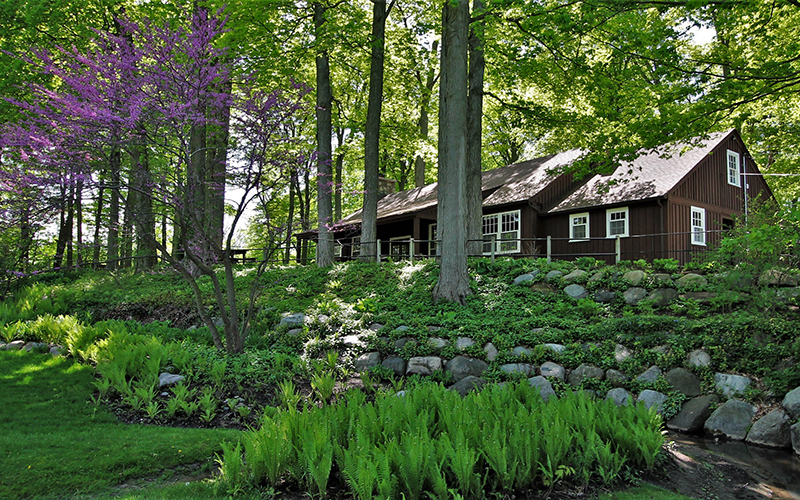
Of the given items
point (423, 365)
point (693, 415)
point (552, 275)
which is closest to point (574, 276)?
point (552, 275)

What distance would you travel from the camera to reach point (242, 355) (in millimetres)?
7984

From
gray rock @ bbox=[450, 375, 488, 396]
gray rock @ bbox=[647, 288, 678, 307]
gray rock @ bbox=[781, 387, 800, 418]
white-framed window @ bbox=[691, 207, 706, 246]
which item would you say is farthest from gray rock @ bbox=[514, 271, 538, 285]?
white-framed window @ bbox=[691, 207, 706, 246]

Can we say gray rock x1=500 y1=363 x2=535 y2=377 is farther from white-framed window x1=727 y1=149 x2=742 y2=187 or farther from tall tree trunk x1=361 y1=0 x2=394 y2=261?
white-framed window x1=727 y1=149 x2=742 y2=187

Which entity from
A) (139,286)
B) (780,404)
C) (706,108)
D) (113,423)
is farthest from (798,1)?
(139,286)

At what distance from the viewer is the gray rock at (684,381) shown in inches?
299

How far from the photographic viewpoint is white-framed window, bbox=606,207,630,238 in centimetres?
1728

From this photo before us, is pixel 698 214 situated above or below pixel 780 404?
above

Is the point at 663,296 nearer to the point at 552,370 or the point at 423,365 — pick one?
the point at 552,370

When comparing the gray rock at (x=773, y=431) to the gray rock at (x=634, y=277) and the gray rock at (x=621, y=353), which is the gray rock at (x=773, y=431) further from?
the gray rock at (x=634, y=277)

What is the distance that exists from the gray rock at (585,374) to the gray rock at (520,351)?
74 centimetres

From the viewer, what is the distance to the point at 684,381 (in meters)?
7.71

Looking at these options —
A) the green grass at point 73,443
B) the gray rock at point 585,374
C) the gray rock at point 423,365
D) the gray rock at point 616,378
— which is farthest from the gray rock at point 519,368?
the green grass at point 73,443

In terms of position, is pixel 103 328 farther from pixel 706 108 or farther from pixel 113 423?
pixel 706 108

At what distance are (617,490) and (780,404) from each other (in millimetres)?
4068
